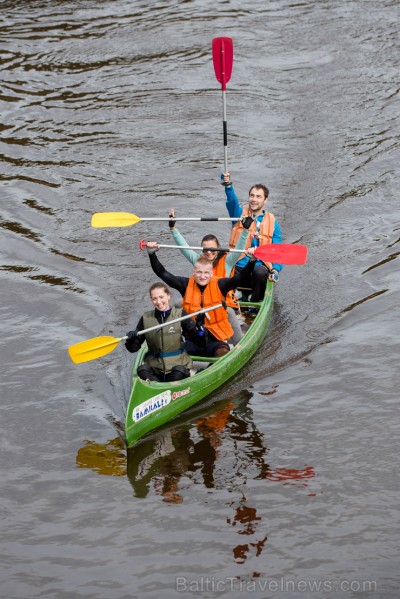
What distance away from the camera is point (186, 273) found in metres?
12.2

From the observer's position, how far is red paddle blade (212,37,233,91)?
40.0 ft

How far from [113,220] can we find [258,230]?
5.82ft

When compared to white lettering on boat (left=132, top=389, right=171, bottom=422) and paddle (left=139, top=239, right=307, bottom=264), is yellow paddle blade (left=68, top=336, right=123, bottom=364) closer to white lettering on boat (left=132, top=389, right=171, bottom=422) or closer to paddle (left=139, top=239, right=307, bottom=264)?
white lettering on boat (left=132, top=389, right=171, bottom=422)

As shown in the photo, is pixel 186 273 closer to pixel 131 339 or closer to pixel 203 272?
pixel 203 272

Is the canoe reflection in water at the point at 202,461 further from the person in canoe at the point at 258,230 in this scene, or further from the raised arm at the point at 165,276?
the person in canoe at the point at 258,230

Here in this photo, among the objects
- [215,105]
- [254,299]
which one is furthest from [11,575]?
[215,105]

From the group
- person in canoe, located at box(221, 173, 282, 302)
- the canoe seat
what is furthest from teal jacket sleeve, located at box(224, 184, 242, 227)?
the canoe seat

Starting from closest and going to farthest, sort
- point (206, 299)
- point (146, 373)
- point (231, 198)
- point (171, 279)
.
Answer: point (146, 373)
point (206, 299)
point (171, 279)
point (231, 198)

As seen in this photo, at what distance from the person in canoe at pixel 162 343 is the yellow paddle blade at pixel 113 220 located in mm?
1757

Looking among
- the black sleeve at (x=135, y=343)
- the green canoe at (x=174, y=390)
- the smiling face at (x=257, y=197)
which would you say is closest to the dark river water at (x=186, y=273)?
the green canoe at (x=174, y=390)

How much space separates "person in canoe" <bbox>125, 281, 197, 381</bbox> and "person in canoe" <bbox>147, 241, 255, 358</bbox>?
0.45m

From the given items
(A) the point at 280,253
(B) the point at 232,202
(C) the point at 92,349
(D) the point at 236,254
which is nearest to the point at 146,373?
(C) the point at 92,349

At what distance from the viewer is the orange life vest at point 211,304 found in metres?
9.30

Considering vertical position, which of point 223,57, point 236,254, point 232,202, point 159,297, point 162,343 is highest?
point 223,57
